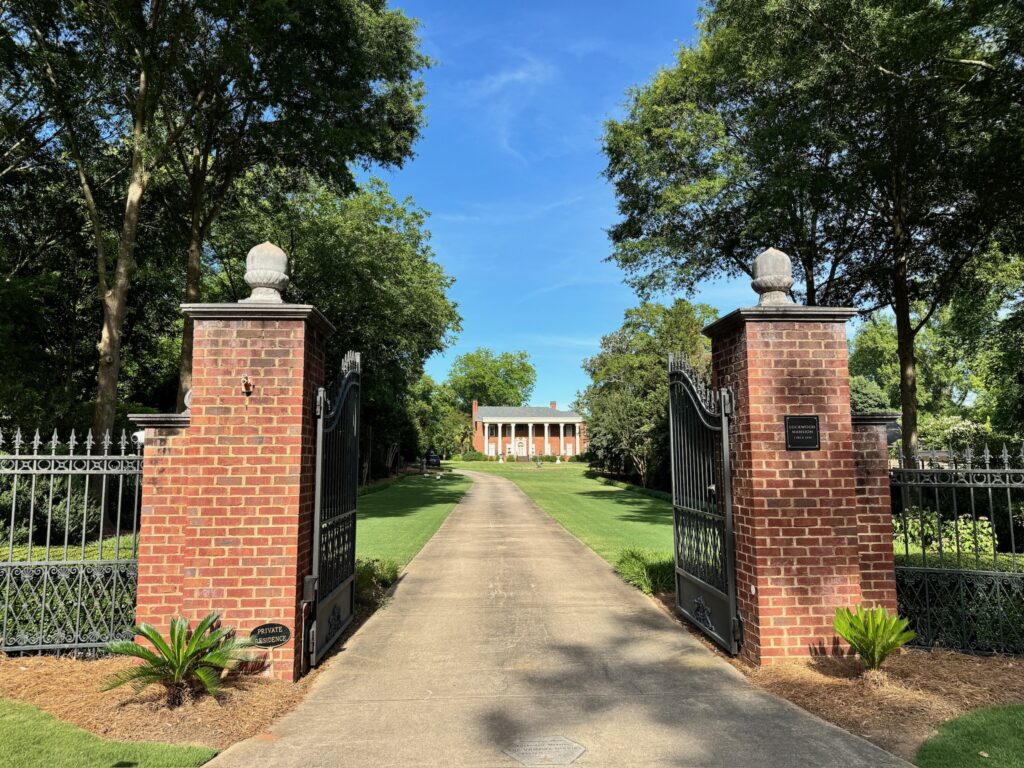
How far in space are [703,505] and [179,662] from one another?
15.8 feet

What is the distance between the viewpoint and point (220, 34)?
11570 mm

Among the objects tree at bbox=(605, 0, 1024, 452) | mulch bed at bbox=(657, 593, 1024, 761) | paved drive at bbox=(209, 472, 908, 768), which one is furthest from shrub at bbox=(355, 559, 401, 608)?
tree at bbox=(605, 0, 1024, 452)

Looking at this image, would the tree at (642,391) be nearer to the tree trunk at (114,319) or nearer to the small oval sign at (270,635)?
the tree trunk at (114,319)

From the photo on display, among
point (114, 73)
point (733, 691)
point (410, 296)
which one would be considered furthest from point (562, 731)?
point (410, 296)

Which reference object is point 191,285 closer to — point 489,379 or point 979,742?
point 979,742

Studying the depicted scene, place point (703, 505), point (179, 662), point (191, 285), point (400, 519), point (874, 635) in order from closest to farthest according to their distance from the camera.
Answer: point (179, 662) < point (874, 635) < point (703, 505) < point (191, 285) < point (400, 519)

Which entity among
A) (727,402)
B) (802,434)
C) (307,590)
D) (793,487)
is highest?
(727,402)

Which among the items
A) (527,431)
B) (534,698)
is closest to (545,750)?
(534,698)

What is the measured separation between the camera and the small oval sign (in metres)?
4.64

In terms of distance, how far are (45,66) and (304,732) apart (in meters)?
13.0

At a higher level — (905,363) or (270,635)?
(905,363)

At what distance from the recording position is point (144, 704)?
13.4ft

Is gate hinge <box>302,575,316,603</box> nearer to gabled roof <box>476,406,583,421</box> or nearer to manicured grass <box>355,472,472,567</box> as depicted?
manicured grass <box>355,472,472,567</box>

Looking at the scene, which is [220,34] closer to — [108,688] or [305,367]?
[305,367]
